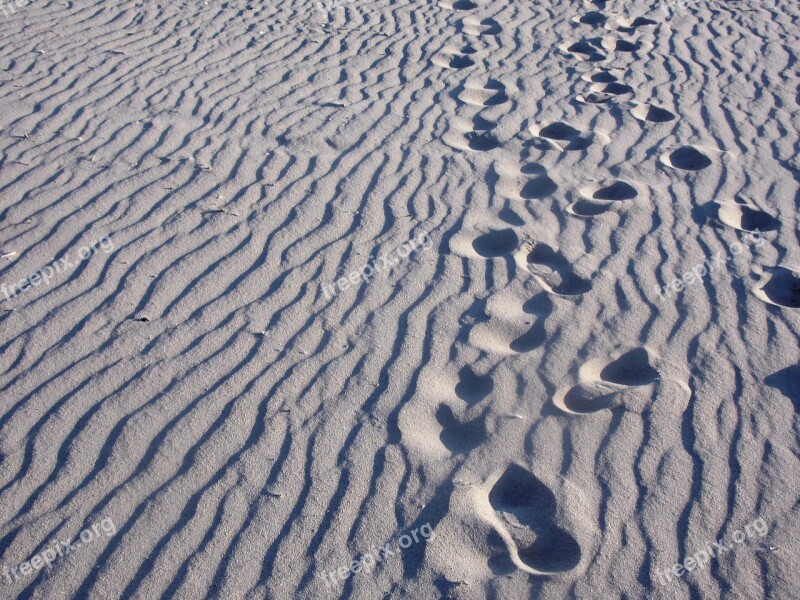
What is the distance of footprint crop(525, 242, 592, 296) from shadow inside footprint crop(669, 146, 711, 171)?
5.39ft

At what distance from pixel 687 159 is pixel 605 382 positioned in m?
2.73

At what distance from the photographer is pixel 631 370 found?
12.9ft

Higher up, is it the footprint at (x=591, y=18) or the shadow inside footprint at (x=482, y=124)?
the shadow inside footprint at (x=482, y=124)

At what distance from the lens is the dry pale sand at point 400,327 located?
317cm

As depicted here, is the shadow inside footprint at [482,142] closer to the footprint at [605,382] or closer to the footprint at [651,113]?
the footprint at [651,113]

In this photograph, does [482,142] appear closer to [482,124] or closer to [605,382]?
[482,124]

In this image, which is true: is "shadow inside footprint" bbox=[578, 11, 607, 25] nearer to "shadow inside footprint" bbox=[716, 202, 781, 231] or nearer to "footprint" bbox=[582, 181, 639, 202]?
"footprint" bbox=[582, 181, 639, 202]

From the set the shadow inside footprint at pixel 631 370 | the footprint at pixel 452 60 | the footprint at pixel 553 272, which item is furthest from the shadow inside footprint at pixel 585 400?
the footprint at pixel 452 60

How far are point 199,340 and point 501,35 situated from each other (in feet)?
18.5

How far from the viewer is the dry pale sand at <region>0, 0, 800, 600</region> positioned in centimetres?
317

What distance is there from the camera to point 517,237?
491cm

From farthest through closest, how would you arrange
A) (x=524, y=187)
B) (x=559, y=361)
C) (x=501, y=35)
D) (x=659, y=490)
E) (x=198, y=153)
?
(x=501, y=35) → (x=198, y=153) → (x=524, y=187) → (x=559, y=361) → (x=659, y=490)

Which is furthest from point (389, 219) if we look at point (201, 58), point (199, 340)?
point (201, 58)

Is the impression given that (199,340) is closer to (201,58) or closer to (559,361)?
(559,361)
